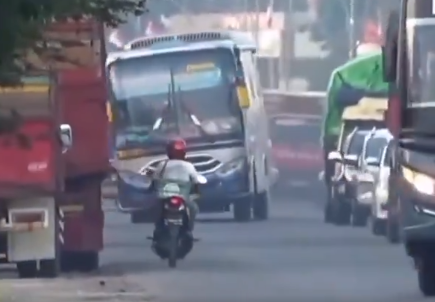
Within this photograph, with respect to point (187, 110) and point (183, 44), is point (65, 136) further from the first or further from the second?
point (183, 44)

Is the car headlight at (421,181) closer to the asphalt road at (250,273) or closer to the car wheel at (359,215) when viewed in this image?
the asphalt road at (250,273)

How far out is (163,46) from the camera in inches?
1363

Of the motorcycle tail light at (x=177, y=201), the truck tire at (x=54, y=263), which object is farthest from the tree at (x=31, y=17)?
the motorcycle tail light at (x=177, y=201)

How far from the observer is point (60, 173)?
781 inches

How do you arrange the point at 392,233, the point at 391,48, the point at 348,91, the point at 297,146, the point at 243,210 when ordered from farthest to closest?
the point at 297,146 → the point at 348,91 → the point at 243,210 → the point at 392,233 → the point at 391,48

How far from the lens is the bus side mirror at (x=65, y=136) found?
66.1ft

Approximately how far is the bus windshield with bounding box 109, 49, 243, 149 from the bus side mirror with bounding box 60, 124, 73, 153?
13.4 m

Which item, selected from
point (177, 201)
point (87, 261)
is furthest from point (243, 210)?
point (87, 261)

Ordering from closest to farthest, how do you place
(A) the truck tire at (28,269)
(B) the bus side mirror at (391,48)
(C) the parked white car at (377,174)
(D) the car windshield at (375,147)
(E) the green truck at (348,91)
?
1. (B) the bus side mirror at (391,48)
2. (A) the truck tire at (28,269)
3. (C) the parked white car at (377,174)
4. (D) the car windshield at (375,147)
5. (E) the green truck at (348,91)

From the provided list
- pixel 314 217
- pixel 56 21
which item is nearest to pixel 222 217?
pixel 314 217

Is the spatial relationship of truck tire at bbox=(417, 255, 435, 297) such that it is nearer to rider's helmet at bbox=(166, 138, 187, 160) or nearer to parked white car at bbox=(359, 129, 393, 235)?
rider's helmet at bbox=(166, 138, 187, 160)

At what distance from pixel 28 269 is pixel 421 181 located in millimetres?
5007

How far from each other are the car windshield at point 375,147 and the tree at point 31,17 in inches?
787

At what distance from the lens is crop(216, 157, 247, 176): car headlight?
34562 mm
